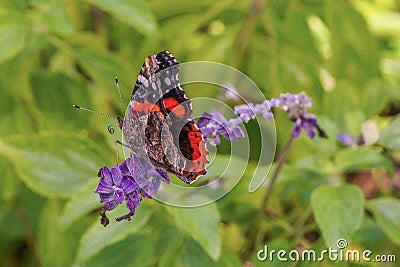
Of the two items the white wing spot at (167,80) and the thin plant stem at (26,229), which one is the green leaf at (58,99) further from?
the white wing spot at (167,80)

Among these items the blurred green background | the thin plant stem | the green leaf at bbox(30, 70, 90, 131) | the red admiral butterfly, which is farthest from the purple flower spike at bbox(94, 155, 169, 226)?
the thin plant stem

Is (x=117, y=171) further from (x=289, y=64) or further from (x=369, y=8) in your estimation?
(x=369, y=8)

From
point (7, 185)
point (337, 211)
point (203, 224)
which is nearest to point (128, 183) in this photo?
point (203, 224)

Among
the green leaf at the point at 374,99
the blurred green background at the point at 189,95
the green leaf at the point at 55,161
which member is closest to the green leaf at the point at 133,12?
the blurred green background at the point at 189,95

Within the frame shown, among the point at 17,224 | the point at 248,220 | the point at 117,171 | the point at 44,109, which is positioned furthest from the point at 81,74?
the point at 117,171

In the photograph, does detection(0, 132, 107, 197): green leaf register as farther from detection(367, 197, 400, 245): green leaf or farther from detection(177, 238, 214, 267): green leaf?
detection(367, 197, 400, 245): green leaf

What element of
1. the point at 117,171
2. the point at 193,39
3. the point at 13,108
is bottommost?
the point at 117,171

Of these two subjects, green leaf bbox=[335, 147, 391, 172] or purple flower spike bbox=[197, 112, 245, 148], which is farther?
green leaf bbox=[335, 147, 391, 172]
